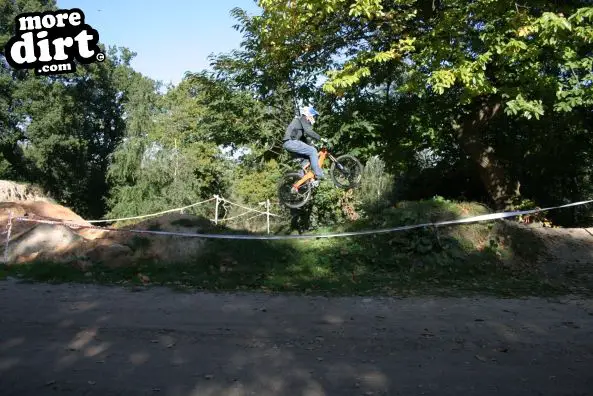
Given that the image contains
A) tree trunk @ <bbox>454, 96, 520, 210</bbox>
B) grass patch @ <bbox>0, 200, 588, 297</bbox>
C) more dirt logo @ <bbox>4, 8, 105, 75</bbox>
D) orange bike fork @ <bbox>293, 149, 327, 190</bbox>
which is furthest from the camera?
tree trunk @ <bbox>454, 96, 520, 210</bbox>

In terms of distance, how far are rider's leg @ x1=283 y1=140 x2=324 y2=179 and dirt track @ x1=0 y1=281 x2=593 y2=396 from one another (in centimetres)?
306

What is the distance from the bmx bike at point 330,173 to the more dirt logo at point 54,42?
5502 millimetres

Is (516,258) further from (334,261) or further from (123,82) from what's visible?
(123,82)

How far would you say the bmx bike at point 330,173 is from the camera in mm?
11164

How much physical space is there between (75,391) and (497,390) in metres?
3.76

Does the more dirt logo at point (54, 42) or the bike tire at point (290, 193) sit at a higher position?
the more dirt logo at point (54, 42)

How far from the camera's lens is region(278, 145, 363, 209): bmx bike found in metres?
11.2

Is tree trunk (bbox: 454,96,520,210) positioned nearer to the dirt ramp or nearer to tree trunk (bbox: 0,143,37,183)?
the dirt ramp

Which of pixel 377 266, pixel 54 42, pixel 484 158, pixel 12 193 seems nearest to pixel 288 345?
pixel 377 266

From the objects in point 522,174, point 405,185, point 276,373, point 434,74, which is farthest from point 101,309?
point 522,174

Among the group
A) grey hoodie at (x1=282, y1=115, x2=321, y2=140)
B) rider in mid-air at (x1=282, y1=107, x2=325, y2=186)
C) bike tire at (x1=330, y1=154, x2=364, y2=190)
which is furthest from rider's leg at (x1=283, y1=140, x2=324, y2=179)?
bike tire at (x1=330, y1=154, x2=364, y2=190)

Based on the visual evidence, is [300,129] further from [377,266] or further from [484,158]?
[484,158]

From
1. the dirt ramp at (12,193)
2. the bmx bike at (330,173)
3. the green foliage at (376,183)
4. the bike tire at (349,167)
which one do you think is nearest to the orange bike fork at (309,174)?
the bmx bike at (330,173)

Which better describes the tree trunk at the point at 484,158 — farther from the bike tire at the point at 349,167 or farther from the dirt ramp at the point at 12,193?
the dirt ramp at the point at 12,193
